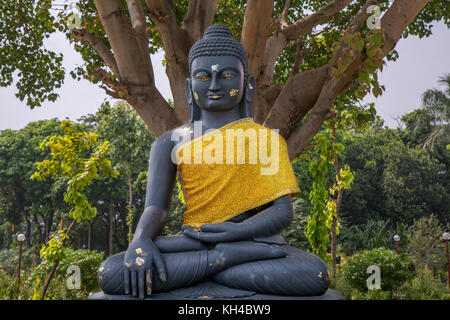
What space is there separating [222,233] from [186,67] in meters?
2.67

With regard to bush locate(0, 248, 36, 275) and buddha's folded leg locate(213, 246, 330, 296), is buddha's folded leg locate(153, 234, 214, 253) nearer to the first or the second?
buddha's folded leg locate(213, 246, 330, 296)

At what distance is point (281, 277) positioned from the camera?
2275mm

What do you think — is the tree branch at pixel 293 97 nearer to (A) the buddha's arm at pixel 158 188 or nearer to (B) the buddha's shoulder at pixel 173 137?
(B) the buddha's shoulder at pixel 173 137

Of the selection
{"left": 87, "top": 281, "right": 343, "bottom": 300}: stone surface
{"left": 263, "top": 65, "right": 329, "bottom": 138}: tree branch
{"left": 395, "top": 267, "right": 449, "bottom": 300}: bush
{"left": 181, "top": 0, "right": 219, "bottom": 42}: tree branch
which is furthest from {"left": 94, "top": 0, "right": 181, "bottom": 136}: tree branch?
{"left": 395, "top": 267, "right": 449, "bottom": 300}: bush

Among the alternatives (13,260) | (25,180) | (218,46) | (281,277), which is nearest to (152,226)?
(281,277)

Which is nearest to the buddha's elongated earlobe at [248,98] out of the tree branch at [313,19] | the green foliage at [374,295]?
the tree branch at [313,19]

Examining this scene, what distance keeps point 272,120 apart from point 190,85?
1.50 metres

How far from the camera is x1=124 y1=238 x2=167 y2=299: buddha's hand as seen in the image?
229cm

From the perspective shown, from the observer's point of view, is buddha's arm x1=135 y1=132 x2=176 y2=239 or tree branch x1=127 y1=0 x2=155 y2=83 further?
tree branch x1=127 y1=0 x2=155 y2=83

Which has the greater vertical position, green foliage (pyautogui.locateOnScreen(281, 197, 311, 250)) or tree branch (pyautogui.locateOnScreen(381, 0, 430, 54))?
tree branch (pyautogui.locateOnScreen(381, 0, 430, 54))

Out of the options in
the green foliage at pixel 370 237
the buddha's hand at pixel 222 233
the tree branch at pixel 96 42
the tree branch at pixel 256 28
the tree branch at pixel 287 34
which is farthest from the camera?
the green foliage at pixel 370 237

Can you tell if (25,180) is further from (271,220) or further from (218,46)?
(271,220)

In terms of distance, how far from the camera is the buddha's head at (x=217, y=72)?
2871mm

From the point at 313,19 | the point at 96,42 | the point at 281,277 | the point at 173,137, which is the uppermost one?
the point at 313,19
